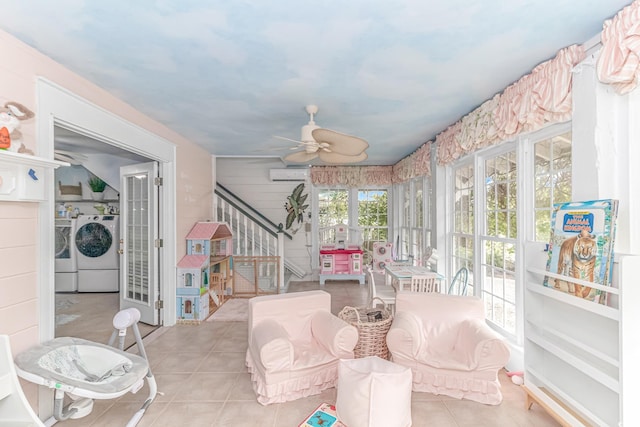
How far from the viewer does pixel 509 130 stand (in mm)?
2688

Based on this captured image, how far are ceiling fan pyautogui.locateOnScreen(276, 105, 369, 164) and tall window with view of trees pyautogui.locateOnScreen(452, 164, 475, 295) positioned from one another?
1.50 meters

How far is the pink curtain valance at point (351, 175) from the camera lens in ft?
21.8

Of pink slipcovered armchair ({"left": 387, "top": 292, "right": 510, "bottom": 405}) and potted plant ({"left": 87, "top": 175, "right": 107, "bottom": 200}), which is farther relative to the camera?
potted plant ({"left": 87, "top": 175, "right": 107, "bottom": 200})

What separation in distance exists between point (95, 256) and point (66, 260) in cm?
49

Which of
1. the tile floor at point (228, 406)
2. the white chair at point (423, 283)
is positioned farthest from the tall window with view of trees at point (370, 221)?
the tile floor at point (228, 406)

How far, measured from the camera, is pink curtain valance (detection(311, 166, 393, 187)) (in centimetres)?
664

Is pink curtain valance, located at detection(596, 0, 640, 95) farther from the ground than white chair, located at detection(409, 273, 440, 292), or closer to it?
farther from the ground

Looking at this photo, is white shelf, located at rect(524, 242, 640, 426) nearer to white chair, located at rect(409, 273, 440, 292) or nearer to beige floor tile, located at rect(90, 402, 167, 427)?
white chair, located at rect(409, 273, 440, 292)

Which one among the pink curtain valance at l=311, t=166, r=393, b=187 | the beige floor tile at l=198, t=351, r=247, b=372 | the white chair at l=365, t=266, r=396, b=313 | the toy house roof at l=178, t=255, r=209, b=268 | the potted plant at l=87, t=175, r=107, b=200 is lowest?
the beige floor tile at l=198, t=351, r=247, b=372

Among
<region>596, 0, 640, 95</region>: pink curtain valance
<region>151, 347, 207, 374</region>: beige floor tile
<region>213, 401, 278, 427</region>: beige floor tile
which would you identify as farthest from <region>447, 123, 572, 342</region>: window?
<region>151, 347, 207, 374</region>: beige floor tile

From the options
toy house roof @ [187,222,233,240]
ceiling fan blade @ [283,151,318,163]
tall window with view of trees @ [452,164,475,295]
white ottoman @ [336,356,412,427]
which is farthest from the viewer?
toy house roof @ [187,222,233,240]

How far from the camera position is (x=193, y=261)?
432cm

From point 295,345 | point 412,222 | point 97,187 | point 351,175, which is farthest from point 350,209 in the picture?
point 97,187

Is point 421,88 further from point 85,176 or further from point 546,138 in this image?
point 85,176
